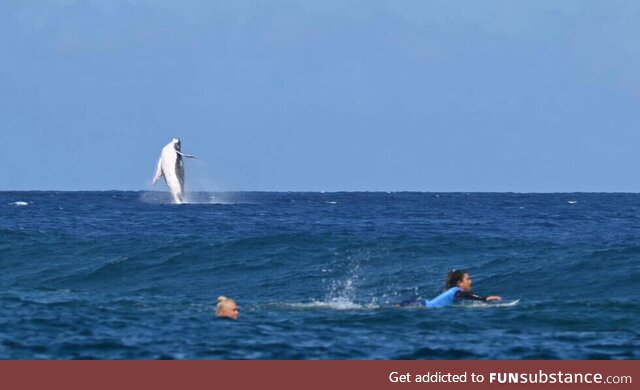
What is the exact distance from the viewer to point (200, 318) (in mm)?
21031

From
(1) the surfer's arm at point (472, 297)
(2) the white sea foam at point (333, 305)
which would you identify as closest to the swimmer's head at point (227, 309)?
(2) the white sea foam at point (333, 305)

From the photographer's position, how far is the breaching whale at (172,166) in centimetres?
6738

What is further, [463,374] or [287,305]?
[287,305]

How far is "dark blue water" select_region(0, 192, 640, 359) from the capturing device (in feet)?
59.2

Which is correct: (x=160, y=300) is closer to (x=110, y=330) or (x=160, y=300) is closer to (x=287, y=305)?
(x=287, y=305)

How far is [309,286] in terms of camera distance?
3084cm

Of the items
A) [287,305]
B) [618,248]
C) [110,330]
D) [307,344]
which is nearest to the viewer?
[307,344]

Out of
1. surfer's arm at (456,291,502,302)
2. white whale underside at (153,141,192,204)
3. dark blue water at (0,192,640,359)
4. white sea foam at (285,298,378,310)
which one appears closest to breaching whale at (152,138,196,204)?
white whale underside at (153,141,192,204)

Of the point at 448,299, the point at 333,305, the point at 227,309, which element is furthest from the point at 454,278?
the point at 227,309

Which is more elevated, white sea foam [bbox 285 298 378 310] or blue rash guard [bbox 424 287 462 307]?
blue rash guard [bbox 424 287 462 307]

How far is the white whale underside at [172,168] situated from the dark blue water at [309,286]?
7.61m

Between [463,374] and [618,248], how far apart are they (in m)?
22.2

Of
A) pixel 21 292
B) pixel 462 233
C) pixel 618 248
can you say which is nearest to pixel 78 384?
pixel 21 292

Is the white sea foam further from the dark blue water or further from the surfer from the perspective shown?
the surfer
